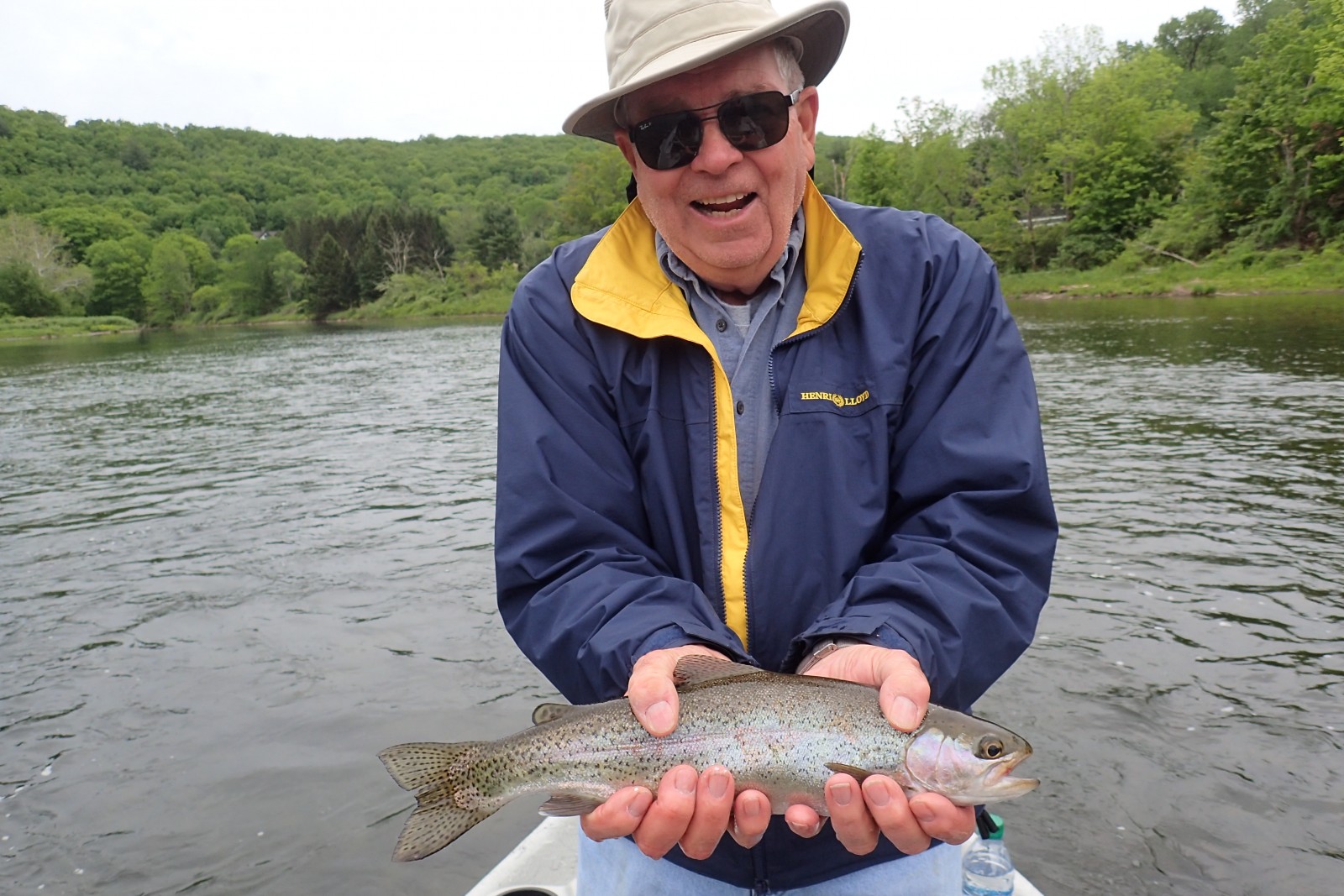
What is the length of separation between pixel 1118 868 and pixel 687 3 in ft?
16.4

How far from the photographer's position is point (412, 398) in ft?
80.6

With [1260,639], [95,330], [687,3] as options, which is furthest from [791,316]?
[95,330]

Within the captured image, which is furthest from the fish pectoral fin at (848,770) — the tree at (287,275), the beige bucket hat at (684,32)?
the tree at (287,275)

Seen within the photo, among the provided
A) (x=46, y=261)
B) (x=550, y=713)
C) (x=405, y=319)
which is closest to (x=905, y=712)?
(x=550, y=713)

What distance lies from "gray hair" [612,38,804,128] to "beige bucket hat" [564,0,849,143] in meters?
0.02

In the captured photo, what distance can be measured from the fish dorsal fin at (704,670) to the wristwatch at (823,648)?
0.17m

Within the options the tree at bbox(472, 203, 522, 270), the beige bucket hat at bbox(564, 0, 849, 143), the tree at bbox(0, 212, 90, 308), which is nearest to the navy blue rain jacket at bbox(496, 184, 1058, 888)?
the beige bucket hat at bbox(564, 0, 849, 143)

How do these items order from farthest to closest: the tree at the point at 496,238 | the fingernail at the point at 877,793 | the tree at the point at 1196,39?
the tree at the point at 496,238 < the tree at the point at 1196,39 < the fingernail at the point at 877,793

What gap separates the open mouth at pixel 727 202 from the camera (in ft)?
9.08

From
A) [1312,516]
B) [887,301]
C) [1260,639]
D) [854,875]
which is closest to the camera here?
[854,875]

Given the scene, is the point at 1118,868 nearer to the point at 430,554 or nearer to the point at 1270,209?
the point at 430,554

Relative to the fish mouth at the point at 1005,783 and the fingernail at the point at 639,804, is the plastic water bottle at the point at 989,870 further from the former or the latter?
the fingernail at the point at 639,804

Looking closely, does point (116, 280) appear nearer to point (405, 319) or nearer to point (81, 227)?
point (81, 227)

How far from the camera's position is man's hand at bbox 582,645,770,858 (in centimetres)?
231
